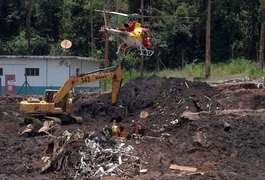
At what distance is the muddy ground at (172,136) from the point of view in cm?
1767

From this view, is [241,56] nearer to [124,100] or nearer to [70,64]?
[70,64]

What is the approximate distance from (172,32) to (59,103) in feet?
99.9

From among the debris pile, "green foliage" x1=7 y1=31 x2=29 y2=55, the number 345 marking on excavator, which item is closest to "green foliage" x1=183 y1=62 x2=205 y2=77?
"green foliage" x1=7 y1=31 x2=29 y2=55

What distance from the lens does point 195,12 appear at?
55875 mm

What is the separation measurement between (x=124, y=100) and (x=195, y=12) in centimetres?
2793

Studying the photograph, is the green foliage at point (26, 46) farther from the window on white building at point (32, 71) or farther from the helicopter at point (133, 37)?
the helicopter at point (133, 37)

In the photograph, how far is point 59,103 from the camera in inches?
1008

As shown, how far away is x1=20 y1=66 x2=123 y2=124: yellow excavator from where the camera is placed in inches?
982

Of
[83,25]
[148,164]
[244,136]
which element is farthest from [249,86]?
[83,25]

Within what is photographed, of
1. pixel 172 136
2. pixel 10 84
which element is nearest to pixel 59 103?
pixel 172 136

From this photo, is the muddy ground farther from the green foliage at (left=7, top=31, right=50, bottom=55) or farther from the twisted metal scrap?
the green foliage at (left=7, top=31, right=50, bottom=55)

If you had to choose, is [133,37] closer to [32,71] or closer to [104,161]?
[104,161]

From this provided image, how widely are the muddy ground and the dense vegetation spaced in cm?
2512

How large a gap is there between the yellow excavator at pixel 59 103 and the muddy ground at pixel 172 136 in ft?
2.19
